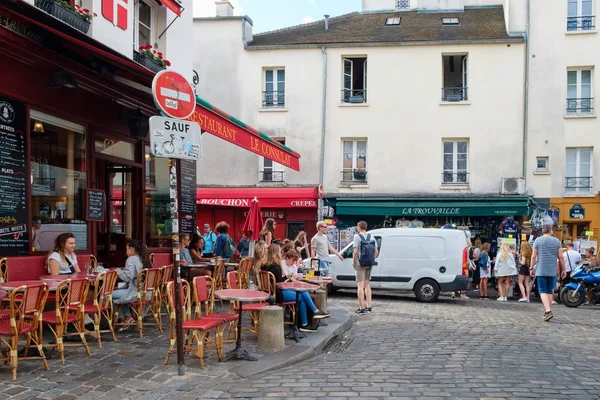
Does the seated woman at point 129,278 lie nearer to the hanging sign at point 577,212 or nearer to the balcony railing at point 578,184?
the hanging sign at point 577,212

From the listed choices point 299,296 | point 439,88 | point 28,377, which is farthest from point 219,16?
point 28,377

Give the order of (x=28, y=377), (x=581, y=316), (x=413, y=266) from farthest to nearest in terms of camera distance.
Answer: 1. (x=413, y=266)
2. (x=581, y=316)
3. (x=28, y=377)

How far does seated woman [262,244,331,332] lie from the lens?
27.6ft

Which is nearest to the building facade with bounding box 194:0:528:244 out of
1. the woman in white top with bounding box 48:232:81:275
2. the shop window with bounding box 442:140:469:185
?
the shop window with bounding box 442:140:469:185

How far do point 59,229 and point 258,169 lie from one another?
13265mm

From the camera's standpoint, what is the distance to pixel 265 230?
485 inches

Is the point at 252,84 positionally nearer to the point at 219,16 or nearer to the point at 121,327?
the point at 219,16

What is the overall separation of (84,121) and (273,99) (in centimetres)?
1324

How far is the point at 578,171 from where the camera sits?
20688 millimetres

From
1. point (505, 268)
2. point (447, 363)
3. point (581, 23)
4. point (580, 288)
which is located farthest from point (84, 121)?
point (581, 23)

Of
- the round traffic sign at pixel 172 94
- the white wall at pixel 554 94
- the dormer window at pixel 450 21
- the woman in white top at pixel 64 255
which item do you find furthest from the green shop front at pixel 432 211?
the round traffic sign at pixel 172 94

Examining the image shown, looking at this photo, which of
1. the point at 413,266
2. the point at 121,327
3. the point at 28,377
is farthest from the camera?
the point at 413,266

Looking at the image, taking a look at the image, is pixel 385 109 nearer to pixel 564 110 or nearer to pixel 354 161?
pixel 354 161

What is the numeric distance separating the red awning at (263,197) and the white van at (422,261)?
22.9ft
